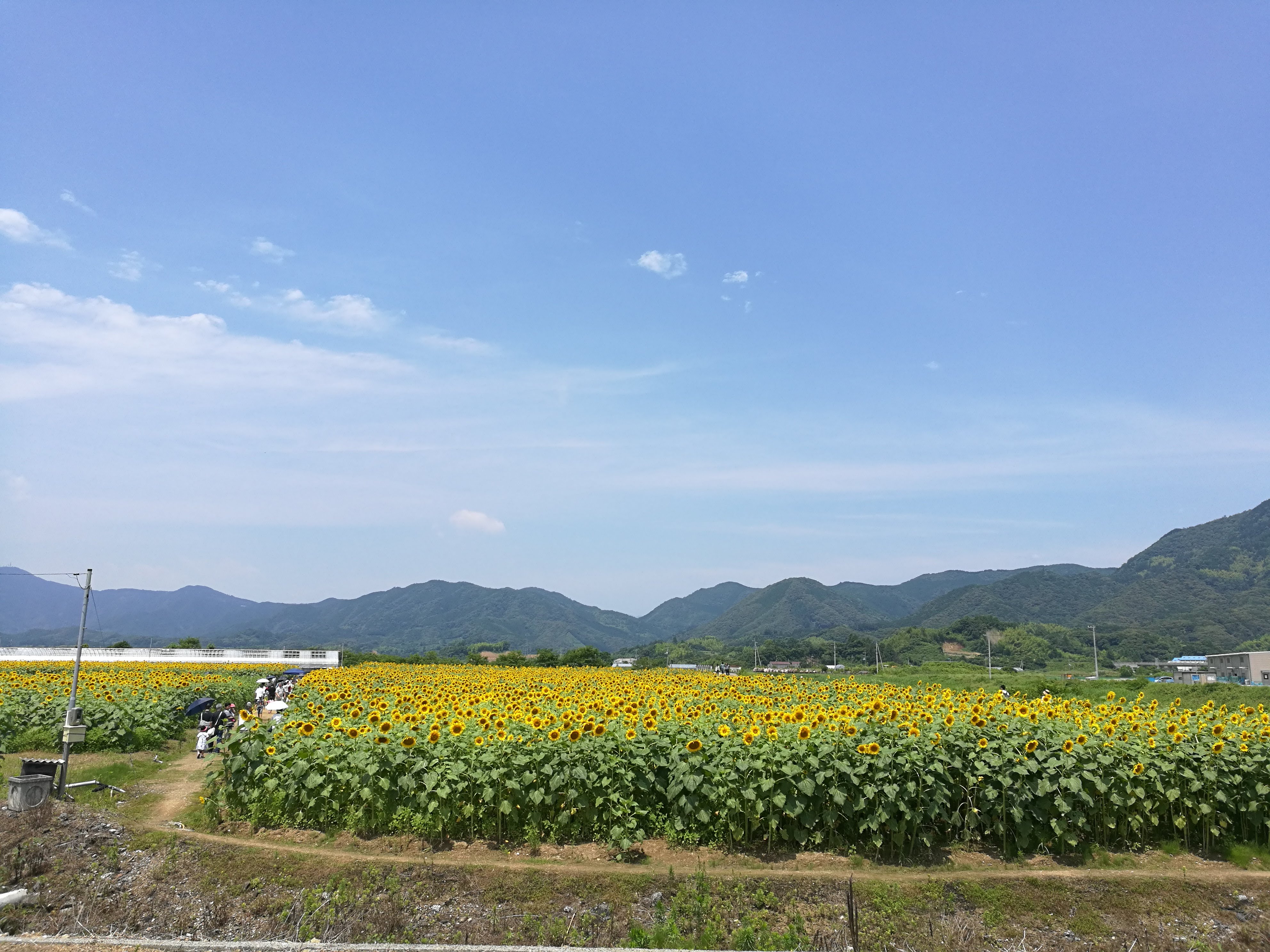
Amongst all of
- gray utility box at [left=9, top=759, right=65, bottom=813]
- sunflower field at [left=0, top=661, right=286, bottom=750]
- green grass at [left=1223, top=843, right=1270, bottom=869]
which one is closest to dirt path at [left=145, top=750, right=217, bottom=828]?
sunflower field at [left=0, top=661, right=286, bottom=750]

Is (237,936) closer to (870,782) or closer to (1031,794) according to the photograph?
(870,782)

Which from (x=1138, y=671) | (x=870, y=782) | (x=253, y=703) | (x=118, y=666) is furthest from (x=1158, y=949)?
(x=1138, y=671)

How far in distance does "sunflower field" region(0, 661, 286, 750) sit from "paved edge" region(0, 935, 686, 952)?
11.9m

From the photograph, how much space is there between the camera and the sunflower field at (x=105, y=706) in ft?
65.2

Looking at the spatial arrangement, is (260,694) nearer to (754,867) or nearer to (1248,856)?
(754,867)

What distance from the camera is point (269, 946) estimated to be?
7891mm

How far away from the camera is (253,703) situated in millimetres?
29219

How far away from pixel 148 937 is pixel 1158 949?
10850 millimetres

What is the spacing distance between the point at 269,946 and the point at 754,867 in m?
5.69

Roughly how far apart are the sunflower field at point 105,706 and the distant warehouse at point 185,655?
24.0 m

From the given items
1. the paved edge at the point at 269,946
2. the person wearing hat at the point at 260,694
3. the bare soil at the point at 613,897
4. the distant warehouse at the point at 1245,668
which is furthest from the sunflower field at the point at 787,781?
the distant warehouse at the point at 1245,668

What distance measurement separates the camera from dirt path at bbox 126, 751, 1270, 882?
10562 mm

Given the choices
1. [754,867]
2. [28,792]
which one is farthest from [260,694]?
[754,867]

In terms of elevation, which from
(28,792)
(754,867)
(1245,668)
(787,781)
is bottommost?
(1245,668)
